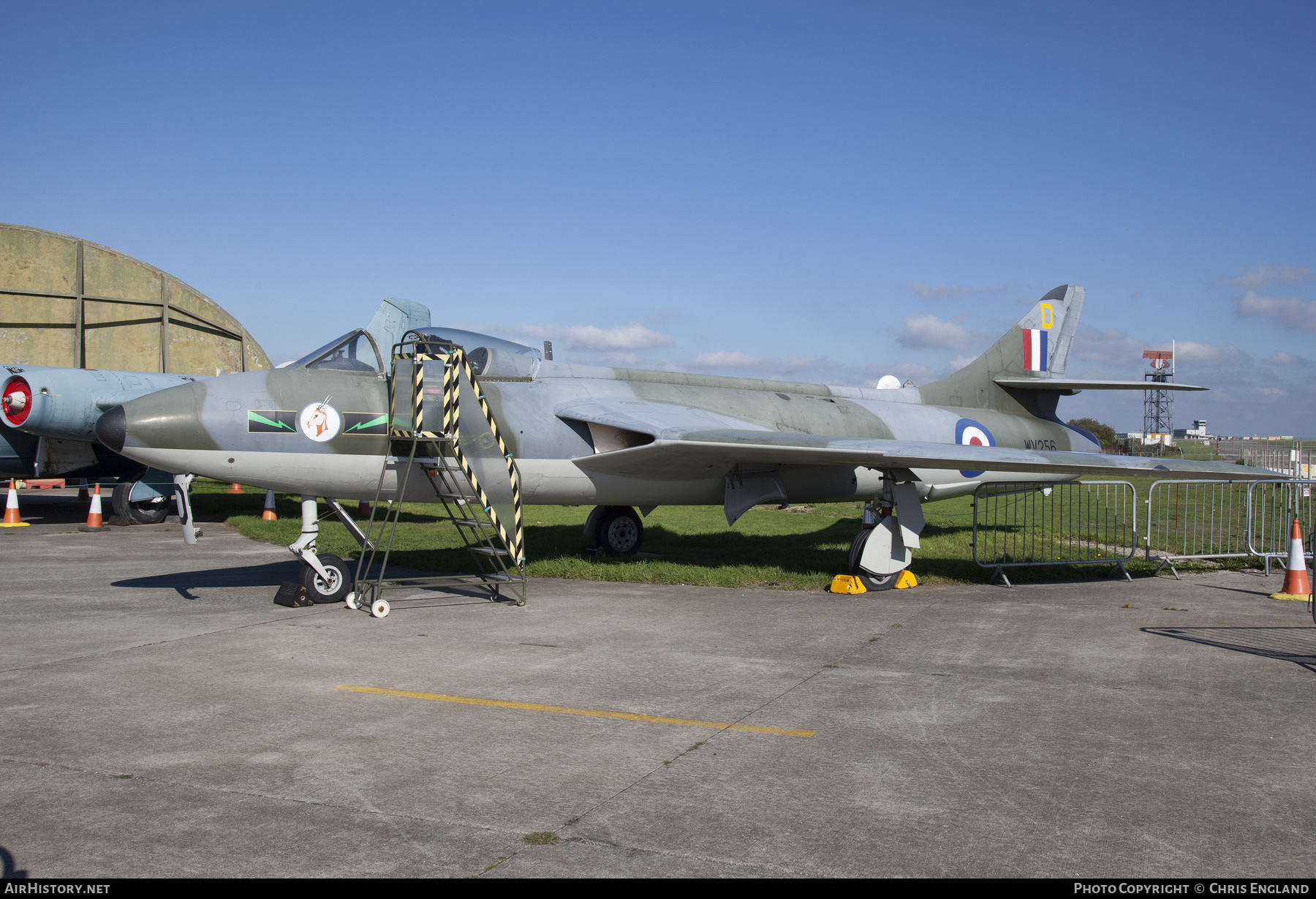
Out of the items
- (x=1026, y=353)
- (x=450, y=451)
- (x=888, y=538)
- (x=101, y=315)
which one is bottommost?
(x=888, y=538)

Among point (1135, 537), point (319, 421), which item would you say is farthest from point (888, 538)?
point (319, 421)

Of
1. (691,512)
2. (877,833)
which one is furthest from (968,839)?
(691,512)

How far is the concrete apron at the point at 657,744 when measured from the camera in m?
3.38

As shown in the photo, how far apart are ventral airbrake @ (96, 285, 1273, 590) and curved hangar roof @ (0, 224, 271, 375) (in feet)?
91.0

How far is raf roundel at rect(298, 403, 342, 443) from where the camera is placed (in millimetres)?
8938

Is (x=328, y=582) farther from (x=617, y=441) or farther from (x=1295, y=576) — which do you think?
(x=1295, y=576)

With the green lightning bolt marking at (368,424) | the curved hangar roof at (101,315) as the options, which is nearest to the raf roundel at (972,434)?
the green lightning bolt marking at (368,424)

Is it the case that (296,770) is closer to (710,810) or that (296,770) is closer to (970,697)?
(710,810)

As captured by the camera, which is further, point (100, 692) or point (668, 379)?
point (668, 379)

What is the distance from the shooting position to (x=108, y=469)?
1961 cm

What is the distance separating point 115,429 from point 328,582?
2438mm

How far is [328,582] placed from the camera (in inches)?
364
